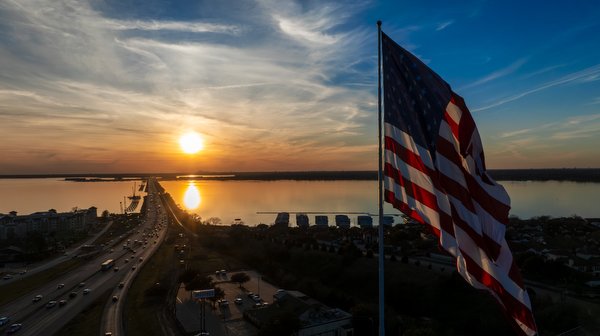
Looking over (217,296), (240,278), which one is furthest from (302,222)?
(217,296)

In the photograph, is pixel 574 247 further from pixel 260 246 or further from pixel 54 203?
pixel 54 203

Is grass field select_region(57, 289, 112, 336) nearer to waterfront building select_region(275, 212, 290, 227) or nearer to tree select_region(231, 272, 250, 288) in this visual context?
tree select_region(231, 272, 250, 288)

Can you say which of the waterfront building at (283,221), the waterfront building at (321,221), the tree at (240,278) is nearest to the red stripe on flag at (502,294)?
the tree at (240,278)

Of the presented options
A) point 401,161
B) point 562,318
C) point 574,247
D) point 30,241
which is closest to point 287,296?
point 562,318

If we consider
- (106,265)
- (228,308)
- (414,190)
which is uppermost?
(414,190)

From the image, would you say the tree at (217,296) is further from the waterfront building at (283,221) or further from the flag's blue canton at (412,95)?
the waterfront building at (283,221)

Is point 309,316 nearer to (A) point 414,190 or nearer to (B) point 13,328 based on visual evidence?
(B) point 13,328

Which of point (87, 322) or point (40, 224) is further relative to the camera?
point (40, 224)
